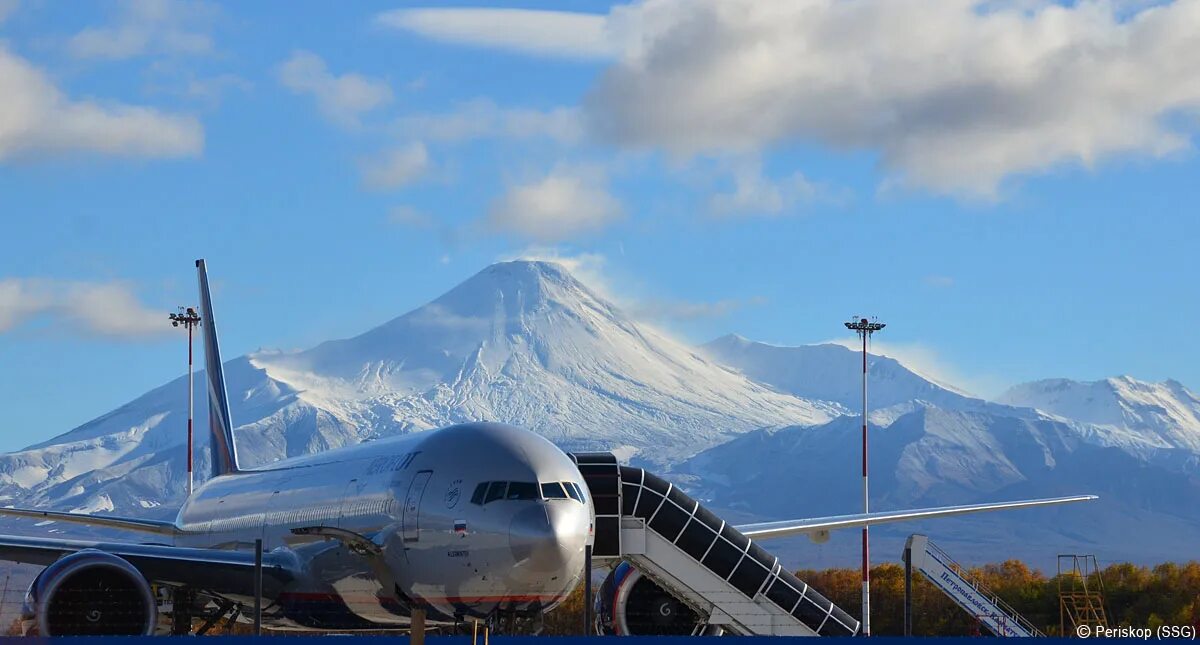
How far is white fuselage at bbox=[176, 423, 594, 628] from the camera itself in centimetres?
2370

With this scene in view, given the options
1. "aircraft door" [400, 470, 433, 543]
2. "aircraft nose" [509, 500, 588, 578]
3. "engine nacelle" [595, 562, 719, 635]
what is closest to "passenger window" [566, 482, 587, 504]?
"aircraft nose" [509, 500, 588, 578]

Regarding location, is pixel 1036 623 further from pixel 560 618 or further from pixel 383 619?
pixel 383 619

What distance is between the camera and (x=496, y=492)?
79.3ft

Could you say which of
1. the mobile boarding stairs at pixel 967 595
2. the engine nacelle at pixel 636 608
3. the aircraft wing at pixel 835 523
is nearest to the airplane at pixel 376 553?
the engine nacelle at pixel 636 608

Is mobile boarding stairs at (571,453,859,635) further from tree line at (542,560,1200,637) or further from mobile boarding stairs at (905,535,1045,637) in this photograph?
tree line at (542,560,1200,637)

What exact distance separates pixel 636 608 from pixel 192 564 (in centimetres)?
845

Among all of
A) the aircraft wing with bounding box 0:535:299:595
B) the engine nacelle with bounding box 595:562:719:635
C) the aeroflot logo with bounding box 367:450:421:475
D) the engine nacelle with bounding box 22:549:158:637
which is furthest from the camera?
the engine nacelle with bounding box 595:562:719:635

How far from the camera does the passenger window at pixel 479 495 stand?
24.2 m

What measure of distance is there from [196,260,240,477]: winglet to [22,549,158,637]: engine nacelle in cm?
1401

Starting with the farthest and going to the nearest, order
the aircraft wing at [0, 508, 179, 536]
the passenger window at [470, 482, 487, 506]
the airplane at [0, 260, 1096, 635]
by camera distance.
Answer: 1. the aircraft wing at [0, 508, 179, 536]
2. the passenger window at [470, 482, 487, 506]
3. the airplane at [0, 260, 1096, 635]

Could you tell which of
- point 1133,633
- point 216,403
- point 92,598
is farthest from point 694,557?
point 216,403

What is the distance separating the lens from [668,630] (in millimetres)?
32406

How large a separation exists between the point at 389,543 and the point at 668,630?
8.34m

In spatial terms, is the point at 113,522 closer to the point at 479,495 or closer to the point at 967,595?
the point at 479,495
